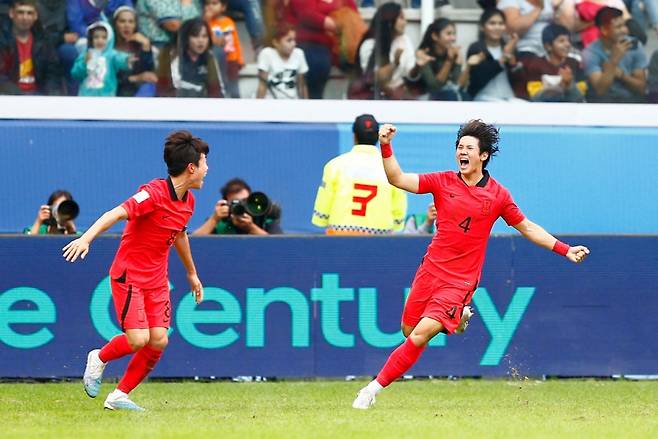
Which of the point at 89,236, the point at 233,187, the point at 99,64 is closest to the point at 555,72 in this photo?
the point at 233,187

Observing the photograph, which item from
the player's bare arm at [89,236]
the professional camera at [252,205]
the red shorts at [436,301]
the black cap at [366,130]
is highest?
the player's bare arm at [89,236]

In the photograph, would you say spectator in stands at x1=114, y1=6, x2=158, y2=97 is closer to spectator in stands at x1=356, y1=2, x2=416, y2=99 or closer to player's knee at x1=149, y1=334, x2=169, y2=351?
spectator in stands at x1=356, y1=2, x2=416, y2=99

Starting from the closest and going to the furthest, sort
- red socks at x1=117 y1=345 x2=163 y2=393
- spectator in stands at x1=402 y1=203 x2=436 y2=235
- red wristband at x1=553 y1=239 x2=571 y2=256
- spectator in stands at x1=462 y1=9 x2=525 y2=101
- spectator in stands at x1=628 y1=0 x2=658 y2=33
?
1. red socks at x1=117 y1=345 x2=163 y2=393
2. red wristband at x1=553 y1=239 x2=571 y2=256
3. spectator in stands at x1=402 y1=203 x2=436 y2=235
4. spectator in stands at x1=462 y1=9 x2=525 y2=101
5. spectator in stands at x1=628 y1=0 x2=658 y2=33

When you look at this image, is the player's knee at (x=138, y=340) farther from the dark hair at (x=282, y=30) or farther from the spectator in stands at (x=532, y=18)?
the spectator in stands at (x=532, y=18)

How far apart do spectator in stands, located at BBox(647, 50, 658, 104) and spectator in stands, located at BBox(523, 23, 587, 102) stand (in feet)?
2.49

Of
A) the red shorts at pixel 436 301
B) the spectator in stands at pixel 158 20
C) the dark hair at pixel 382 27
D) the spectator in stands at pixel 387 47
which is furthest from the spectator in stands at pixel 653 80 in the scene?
the red shorts at pixel 436 301

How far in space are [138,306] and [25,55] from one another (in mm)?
5960

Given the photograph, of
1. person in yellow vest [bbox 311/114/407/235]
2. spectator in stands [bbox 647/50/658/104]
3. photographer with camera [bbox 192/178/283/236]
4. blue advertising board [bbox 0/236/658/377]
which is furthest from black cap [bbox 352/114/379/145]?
spectator in stands [bbox 647/50/658/104]

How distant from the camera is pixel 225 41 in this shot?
13969 mm

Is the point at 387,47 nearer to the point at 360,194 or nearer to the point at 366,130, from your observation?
the point at 366,130

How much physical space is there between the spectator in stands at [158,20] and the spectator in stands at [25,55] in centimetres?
99

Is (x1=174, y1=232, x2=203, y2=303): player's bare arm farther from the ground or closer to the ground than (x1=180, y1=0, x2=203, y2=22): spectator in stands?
closer to the ground

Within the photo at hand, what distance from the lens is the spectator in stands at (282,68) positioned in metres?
14.0

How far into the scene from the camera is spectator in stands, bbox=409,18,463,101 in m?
14.2
